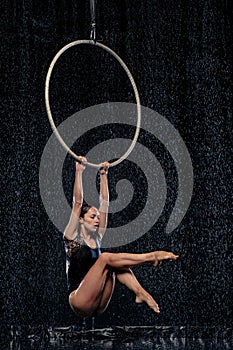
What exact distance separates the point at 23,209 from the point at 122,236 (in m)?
0.84

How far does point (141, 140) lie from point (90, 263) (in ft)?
5.67

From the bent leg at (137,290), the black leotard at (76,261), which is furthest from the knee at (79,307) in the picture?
the bent leg at (137,290)

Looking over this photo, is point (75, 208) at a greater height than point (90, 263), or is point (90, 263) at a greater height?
point (75, 208)

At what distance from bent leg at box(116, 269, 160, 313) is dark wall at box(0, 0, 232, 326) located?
5.13ft

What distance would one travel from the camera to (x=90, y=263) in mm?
4492

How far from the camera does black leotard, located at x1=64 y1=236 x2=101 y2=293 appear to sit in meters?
4.45

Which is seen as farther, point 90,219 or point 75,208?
point 90,219

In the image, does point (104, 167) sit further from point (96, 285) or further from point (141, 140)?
point (141, 140)

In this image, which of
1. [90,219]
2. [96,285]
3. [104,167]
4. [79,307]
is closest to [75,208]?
[90,219]

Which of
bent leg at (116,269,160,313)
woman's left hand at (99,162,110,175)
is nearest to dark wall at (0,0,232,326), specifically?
woman's left hand at (99,162,110,175)

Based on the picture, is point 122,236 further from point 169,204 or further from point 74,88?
point 74,88

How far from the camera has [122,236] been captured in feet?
19.2

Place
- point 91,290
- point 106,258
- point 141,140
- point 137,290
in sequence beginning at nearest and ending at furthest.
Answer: point 137,290, point 106,258, point 91,290, point 141,140

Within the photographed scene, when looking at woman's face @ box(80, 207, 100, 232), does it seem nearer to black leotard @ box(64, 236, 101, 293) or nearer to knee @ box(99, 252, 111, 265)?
black leotard @ box(64, 236, 101, 293)
